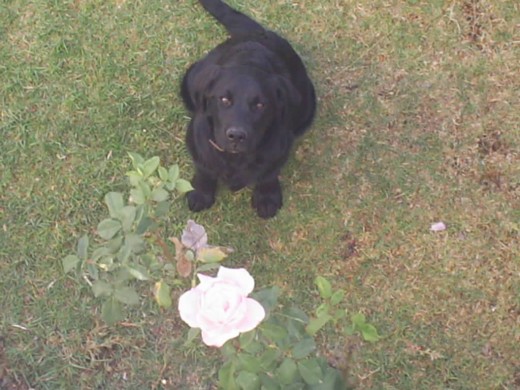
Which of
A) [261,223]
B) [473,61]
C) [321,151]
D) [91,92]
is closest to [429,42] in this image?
[473,61]

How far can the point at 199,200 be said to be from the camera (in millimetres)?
2527

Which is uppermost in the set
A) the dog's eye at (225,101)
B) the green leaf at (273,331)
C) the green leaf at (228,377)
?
the green leaf at (273,331)

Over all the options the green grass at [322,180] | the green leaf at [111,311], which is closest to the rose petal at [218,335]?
the green leaf at [111,311]

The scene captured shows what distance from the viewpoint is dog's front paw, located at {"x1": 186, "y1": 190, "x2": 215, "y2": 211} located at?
8.25 feet

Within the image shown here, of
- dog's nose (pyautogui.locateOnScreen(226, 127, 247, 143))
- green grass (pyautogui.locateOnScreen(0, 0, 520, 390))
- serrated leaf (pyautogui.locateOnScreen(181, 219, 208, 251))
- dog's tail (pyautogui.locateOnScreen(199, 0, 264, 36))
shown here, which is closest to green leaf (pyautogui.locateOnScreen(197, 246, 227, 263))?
serrated leaf (pyautogui.locateOnScreen(181, 219, 208, 251))

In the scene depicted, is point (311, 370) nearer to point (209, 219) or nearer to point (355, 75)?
A: point (209, 219)

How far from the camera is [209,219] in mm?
2576

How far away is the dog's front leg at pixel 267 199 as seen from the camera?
8.20 feet

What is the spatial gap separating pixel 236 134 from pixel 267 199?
0.54 meters

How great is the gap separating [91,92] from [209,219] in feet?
2.34

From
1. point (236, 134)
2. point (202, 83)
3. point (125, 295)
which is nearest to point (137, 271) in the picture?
point (125, 295)

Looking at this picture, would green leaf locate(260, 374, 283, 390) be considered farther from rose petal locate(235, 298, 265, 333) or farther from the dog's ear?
the dog's ear

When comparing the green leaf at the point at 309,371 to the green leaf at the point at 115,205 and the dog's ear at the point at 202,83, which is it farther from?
the dog's ear at the point at 202,83

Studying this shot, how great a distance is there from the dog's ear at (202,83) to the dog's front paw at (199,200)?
1.16 ft
